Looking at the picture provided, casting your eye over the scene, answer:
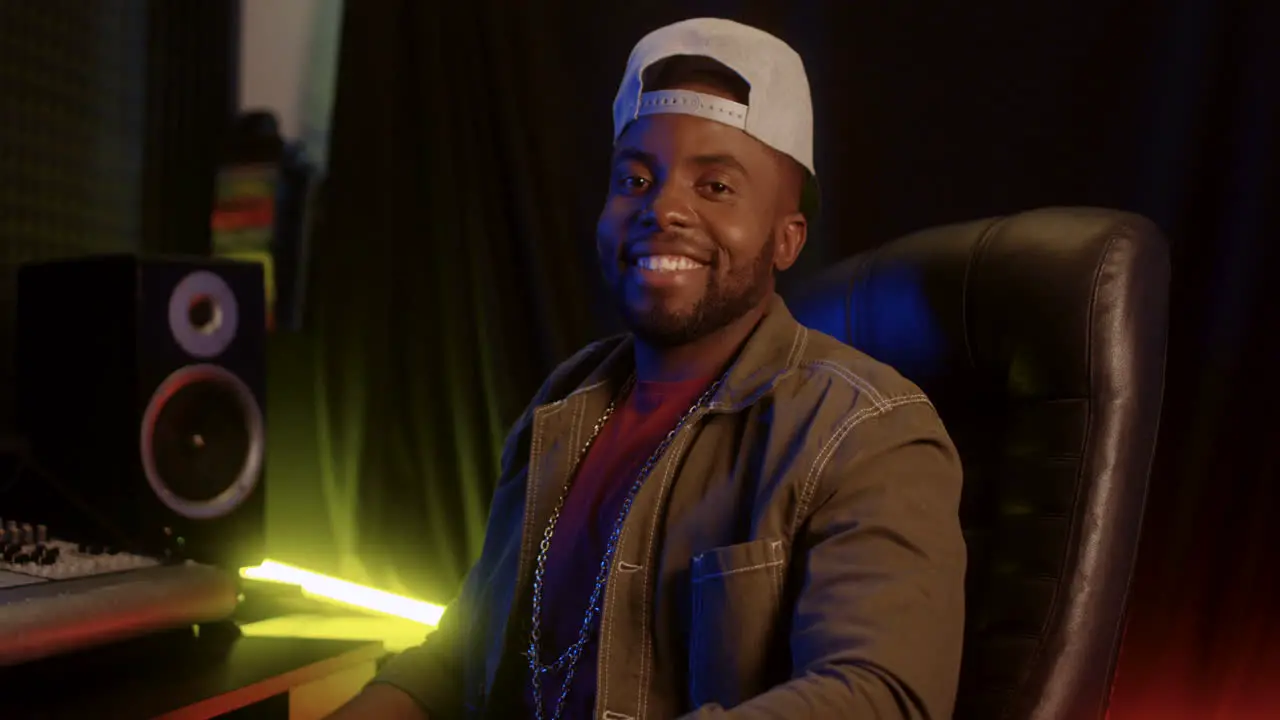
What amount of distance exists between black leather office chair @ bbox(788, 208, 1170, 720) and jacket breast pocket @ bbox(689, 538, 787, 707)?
0.67 feet

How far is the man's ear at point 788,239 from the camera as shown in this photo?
106 cm

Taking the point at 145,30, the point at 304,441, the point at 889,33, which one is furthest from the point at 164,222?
the point at 889,33

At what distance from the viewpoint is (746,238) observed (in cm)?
101

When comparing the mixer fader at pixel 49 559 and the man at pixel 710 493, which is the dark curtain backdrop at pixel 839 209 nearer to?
the man at pixel 710 493

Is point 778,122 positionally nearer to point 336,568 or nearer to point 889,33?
point 889,33

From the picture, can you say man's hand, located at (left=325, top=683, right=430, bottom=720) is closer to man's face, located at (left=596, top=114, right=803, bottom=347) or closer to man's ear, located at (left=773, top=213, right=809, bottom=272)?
man's face, located at (left=596, top=114, right=803, bottom=347)

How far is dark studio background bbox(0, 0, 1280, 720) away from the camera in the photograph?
1226mm

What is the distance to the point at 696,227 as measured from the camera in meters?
1.00

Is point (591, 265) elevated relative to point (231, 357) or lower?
elevated

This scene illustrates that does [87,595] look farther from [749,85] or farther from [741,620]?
[749,85]

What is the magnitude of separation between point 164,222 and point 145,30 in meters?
0.44

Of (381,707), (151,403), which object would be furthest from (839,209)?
(151,403)

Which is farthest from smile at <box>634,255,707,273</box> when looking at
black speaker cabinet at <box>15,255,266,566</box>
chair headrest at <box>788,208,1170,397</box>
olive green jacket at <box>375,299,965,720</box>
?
black speaker cabinet at <box>15,255,266,566</box>

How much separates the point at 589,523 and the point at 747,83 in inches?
20.2
